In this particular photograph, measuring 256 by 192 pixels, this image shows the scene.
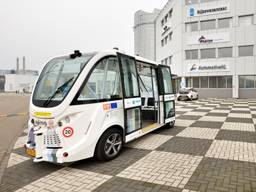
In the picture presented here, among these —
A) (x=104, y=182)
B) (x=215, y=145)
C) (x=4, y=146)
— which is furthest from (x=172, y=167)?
(x=4, y=146)

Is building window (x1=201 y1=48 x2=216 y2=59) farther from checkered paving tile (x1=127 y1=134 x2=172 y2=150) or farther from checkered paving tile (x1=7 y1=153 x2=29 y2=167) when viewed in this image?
checkered paving tile (x1=7 y1=153 x2=29 y2=167)

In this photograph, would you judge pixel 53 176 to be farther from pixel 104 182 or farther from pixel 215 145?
pixel 215 145

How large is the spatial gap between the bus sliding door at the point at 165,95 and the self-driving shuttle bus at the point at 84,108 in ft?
5.32

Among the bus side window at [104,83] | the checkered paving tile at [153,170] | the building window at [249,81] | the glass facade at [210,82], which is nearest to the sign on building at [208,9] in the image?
the glass facade at [210,82]

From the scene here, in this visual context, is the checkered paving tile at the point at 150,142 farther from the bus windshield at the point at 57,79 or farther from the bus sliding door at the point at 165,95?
the bus windshield at the point at 57,79

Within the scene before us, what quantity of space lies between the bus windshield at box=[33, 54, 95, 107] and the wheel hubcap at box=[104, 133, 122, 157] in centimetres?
140

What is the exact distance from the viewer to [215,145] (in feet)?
17.1

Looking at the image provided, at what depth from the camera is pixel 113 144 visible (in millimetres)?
4383

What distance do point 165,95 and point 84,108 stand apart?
370 centimetres

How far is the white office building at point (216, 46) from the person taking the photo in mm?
23531

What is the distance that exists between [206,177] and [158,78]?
3709 mm

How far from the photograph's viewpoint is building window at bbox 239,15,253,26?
23.4m

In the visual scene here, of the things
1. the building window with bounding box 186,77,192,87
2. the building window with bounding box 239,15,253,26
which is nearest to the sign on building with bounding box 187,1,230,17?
the building window with bounding box 239,15,253,26

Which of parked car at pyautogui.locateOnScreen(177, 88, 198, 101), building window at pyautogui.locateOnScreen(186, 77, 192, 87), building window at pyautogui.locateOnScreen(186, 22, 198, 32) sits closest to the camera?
parked car at pyautogui.locateOnScreen(177, 88, 198, 101)
